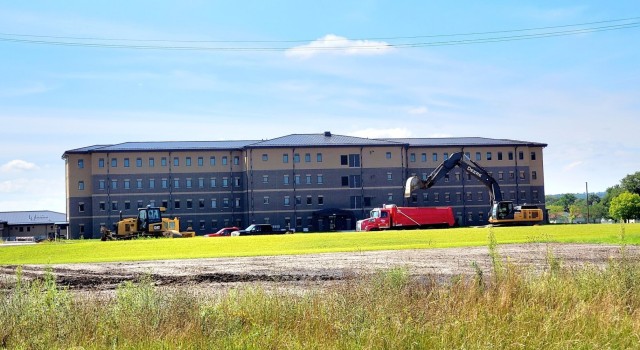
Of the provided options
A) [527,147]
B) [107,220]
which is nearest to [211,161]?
[107,220]

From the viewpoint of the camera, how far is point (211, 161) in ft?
311

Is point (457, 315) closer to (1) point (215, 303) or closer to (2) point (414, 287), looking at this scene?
(2) point (414, 287)

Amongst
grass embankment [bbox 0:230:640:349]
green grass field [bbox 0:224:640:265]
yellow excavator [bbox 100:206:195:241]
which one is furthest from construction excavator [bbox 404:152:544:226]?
grass embankment [bbox 0:230:640:349]

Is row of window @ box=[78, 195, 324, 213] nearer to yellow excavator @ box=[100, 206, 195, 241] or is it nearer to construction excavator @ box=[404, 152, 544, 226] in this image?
yellow excavator @ box=[100, 206, 195, 241]

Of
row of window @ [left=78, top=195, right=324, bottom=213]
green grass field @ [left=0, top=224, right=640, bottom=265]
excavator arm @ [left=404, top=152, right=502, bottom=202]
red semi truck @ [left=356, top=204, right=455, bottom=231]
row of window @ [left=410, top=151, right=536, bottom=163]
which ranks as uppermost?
row of window @ [left=410, top=151, right=536, bottom=163]

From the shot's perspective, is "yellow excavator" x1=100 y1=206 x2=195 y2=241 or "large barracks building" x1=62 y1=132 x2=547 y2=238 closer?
"yellow excavator" x1=100 y1=206 x2=195 y2=241

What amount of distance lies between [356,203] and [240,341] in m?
82.4

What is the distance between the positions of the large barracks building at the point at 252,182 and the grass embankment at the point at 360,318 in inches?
3038

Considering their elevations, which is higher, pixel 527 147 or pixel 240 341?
pixel 527 147

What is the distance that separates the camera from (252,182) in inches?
3593

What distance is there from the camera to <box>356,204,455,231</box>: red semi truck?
68.6 meters

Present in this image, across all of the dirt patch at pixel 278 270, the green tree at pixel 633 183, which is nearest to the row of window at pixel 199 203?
the dirt patch at pixel 278 270

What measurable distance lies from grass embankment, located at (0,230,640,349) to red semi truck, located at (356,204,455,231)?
2160 inches

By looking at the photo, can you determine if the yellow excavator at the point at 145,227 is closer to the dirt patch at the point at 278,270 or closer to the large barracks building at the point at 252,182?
the large barracks building at the point at 252,182
